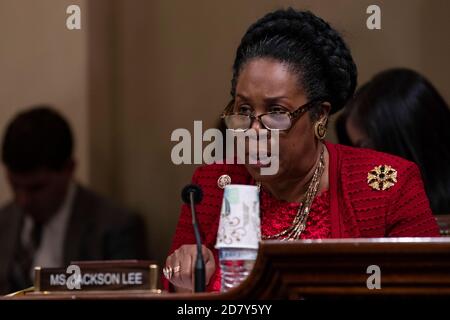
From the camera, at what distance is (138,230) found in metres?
2.97

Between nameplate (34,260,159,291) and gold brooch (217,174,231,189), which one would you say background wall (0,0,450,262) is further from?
nameplate (34,260,159,291)

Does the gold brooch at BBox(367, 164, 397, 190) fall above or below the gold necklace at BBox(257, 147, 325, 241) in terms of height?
above

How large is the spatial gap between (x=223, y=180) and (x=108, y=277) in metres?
0.60

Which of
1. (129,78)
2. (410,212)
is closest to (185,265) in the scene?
(410,212)

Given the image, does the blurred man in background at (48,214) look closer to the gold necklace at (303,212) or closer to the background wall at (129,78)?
the background wall at (129,78)

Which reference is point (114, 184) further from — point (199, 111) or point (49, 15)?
point (49, 15)

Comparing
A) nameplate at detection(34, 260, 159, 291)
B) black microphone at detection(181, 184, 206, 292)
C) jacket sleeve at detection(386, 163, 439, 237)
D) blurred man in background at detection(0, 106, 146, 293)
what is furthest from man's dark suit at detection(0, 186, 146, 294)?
nameplate at detection(34, 260, 159, 291)

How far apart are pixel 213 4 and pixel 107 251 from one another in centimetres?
87

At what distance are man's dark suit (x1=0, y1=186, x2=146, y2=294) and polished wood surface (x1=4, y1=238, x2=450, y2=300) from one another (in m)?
1.50

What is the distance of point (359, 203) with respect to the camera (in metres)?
1.90

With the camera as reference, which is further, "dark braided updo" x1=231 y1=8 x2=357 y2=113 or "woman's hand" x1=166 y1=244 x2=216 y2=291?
"dark braided updo" x1=231 y1=8 x2=357 y2=113

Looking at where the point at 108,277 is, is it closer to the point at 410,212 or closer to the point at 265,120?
the point at 265,120

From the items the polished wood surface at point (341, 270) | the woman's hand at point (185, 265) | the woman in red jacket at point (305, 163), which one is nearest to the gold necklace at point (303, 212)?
the woman in red jacket at point (305, 163)

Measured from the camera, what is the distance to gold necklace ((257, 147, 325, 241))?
6.30 feet
